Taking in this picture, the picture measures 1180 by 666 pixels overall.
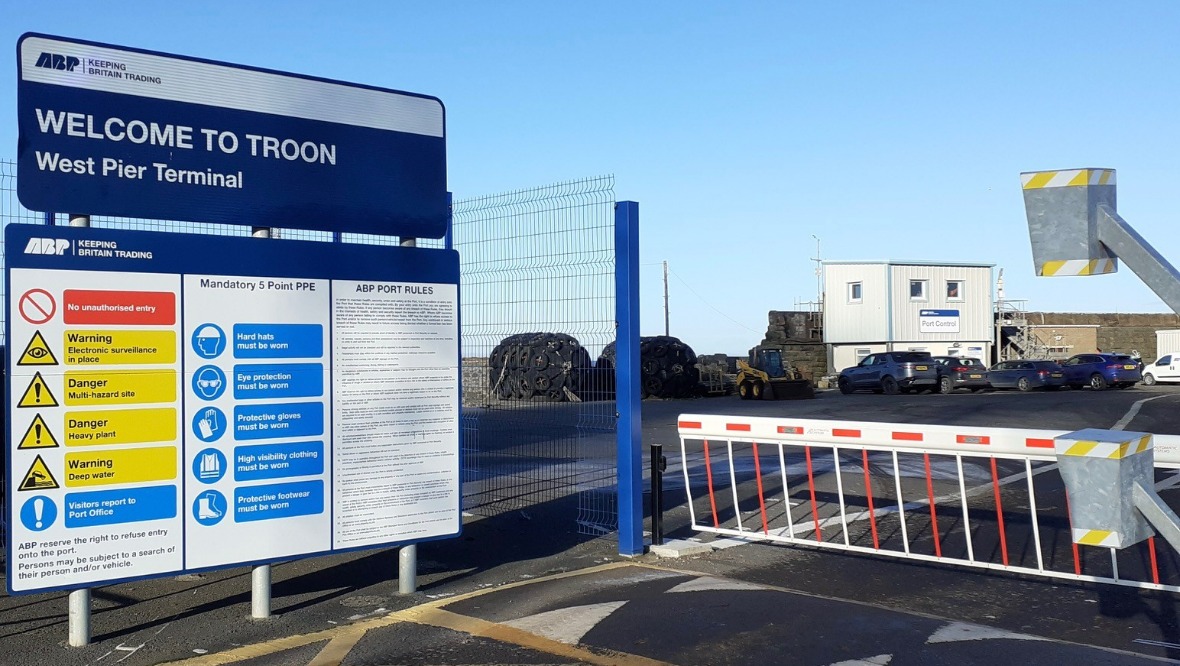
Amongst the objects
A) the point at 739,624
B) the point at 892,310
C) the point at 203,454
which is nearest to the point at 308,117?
the point at 203,454

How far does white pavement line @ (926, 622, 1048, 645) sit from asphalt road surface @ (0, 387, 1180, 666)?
0.06ft

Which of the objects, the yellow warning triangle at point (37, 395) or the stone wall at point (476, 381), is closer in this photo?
the yellow warning triangle at point (37, 395)

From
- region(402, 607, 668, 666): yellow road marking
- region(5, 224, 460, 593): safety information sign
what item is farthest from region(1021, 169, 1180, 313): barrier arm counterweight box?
region(5, 224, 460, 593): safety information sign

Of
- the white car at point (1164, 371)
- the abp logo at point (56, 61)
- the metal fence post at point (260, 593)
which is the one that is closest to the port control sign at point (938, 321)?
the white car at point (1164, 371)

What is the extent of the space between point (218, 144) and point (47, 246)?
1252 mm

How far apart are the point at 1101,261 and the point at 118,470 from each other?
211 inches

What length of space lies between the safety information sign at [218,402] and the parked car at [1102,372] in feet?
127

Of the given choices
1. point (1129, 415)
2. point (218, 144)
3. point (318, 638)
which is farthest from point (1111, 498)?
point (1129, 415)

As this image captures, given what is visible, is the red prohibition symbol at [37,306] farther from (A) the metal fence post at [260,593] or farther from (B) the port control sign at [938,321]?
(B) the port control sign at [938,321]

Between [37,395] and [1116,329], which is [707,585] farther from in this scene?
[1116,329]

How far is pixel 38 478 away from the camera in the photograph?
592 centimetres

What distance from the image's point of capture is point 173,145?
259 inches

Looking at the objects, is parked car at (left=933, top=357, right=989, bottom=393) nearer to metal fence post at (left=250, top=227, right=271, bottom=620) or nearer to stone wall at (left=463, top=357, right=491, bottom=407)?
stone wall at (left=463, top=357, right=491, bottom=407)

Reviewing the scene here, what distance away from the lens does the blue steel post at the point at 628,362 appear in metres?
8.41
